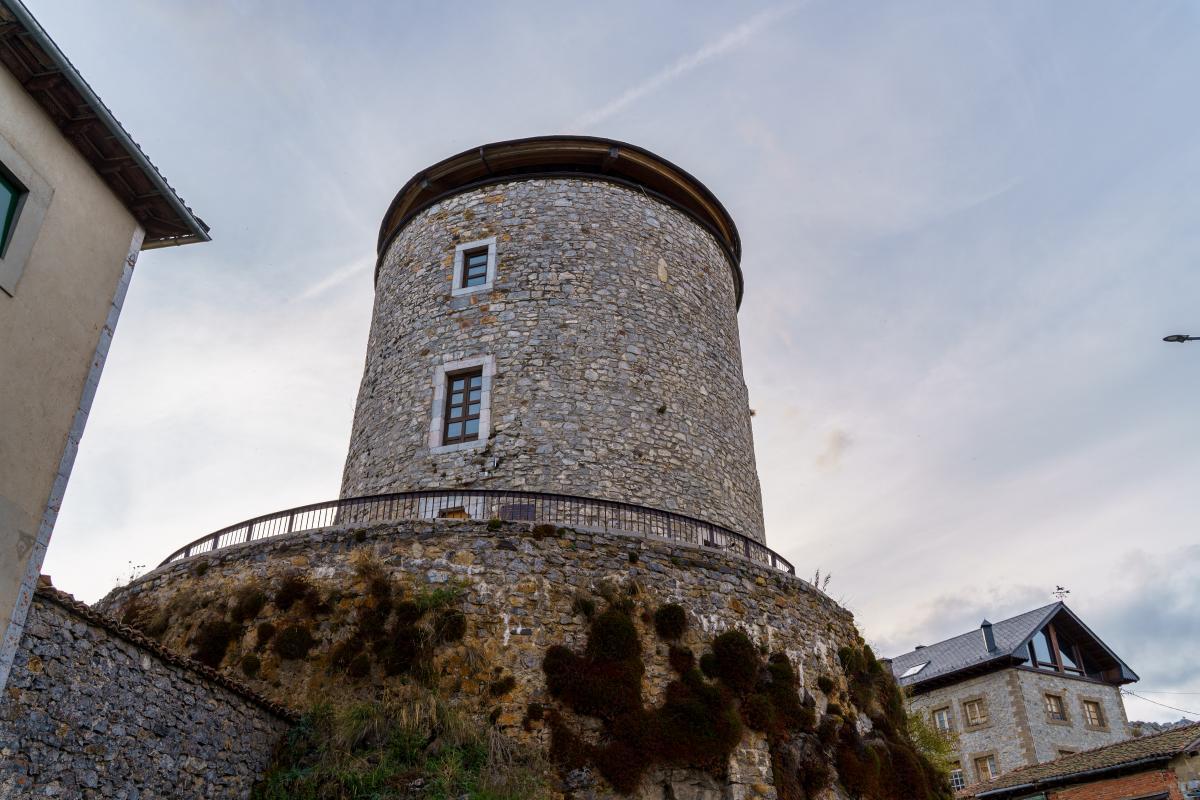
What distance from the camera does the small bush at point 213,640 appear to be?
11570mm

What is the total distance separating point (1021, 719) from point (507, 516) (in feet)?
75.7

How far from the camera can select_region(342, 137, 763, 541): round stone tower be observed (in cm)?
1549

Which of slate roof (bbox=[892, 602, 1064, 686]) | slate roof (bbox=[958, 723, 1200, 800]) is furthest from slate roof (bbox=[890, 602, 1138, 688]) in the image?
slate roof (bbox=[958, 723, 1200, 800])

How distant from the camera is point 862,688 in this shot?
13.7m

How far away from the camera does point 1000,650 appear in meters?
31.1

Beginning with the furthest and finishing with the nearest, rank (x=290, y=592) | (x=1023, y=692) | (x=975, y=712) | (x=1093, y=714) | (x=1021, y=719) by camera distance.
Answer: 1. (x=1093, y=714)
2. (x=975, y=712)
3. (x=1023, y=692)
4. (x=1021, y=719)
5. (x=290, y=592)

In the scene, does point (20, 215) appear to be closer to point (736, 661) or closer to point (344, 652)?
point (344, 652)

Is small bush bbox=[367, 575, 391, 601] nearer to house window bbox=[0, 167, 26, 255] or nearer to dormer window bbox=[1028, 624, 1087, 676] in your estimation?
house window bbox=[0, 167, 26, 255]

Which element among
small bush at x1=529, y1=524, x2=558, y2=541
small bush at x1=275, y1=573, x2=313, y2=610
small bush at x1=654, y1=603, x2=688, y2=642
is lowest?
small bush at x1=654, y1=603, x2=688, y2=642

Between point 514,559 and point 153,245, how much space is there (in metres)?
5.67

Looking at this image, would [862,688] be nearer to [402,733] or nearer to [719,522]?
[719,522]

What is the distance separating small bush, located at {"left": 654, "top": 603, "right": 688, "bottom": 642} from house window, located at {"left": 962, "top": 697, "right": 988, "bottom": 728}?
23.0 m

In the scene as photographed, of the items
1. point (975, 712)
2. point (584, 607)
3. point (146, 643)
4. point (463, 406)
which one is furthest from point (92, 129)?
point (975, 712)

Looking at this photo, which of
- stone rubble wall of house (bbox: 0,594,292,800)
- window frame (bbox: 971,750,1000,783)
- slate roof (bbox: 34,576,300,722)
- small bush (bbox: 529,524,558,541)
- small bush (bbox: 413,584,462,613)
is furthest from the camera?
window frame (bbox: 971,750,1000,783)
